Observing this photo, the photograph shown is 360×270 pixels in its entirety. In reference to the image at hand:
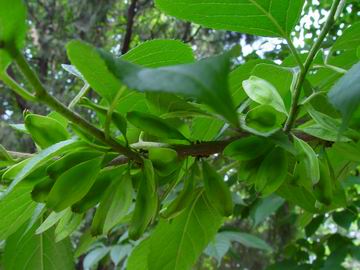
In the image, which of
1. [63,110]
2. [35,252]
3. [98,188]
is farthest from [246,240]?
[63,110]

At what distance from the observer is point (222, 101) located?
222mm

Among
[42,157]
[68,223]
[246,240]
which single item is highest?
[42,157]

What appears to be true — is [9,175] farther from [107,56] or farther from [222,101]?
[222,101]

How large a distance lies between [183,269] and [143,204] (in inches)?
5.9

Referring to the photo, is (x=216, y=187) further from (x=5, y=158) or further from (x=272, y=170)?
(x=5, y=158)

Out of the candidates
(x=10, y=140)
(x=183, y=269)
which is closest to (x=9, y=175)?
(x=183, y=269)

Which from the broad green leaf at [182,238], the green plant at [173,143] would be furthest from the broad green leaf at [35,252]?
the broad green leaf at [182,238]

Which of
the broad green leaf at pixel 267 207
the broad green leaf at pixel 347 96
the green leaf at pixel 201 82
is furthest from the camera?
the broad green leaf at pixel 267 207

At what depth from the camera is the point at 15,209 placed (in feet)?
1.60

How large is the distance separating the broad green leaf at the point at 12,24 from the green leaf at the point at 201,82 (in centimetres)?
9

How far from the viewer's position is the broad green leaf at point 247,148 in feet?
1.40

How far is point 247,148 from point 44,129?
0.19 m

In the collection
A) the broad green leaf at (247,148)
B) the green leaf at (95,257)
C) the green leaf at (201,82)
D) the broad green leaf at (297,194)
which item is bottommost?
the green leaf at (95,257)

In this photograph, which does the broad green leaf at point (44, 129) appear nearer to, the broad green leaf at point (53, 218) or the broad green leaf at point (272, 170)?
the broad green leaf at point (53, 218)
